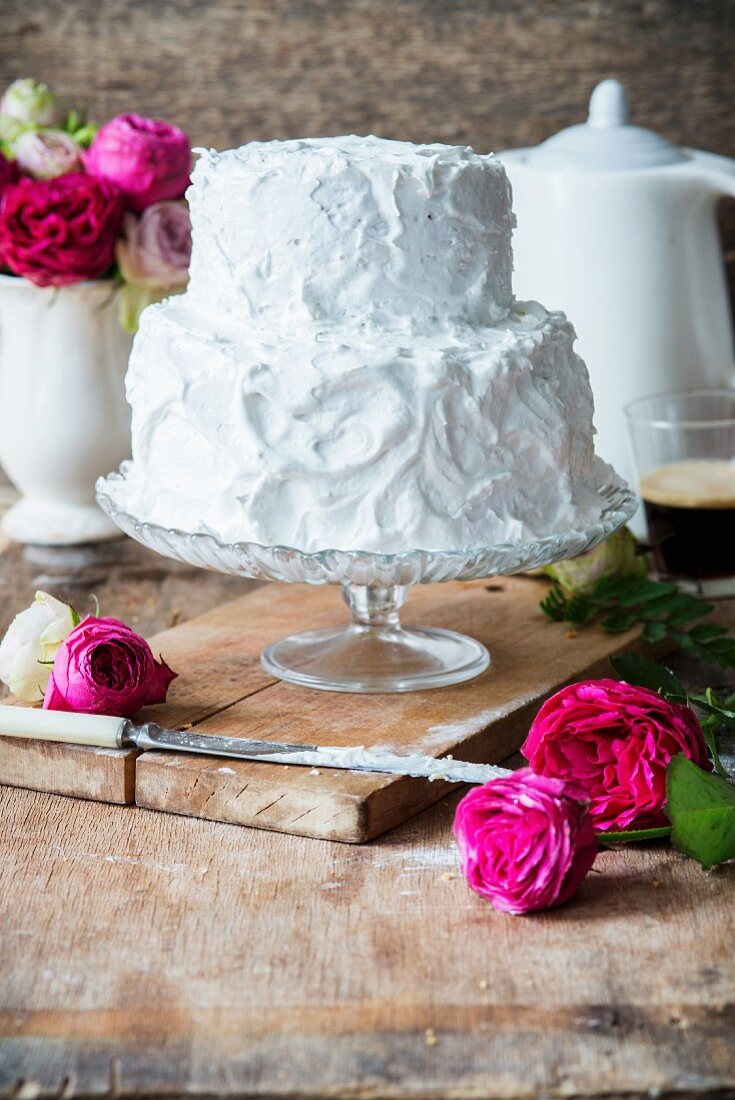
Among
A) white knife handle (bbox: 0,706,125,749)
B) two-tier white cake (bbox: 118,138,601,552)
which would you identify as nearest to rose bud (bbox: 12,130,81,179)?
two-tier white cake (bbox: 118,138,601,552)

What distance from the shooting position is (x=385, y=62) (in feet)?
6.83

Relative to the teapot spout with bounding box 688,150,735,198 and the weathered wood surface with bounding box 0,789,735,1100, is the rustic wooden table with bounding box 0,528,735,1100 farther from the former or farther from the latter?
the teapot spout with bounding box 688,150,735,198

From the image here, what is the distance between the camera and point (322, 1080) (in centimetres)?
72

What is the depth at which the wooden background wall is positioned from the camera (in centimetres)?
203

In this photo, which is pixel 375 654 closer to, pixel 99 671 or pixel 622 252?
pixel 99 671

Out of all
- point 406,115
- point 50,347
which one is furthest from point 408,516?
point 406,115

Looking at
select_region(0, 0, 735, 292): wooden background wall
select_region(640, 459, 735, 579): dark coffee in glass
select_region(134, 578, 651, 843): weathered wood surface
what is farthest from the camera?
select_region(0, 0, 735, 292): wooden background wall

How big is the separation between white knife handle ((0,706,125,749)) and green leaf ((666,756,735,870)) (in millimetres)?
397

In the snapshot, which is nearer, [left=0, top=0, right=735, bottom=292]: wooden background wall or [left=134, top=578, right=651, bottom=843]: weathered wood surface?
[left=134, top=578, right=651, bottom=843]: weathered wood surface

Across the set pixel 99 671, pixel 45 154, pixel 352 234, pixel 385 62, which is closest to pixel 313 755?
pixel 99 671

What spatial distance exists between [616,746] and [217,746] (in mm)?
280

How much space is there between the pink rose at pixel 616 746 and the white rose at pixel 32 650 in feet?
1.26

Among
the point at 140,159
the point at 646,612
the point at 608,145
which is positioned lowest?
the point at 646,612

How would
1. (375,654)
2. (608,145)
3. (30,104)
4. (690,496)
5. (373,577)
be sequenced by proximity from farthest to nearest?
1. (30,104)
2. (608,145)
3. (690,496)
4. (375,654)
5. (373,577)
